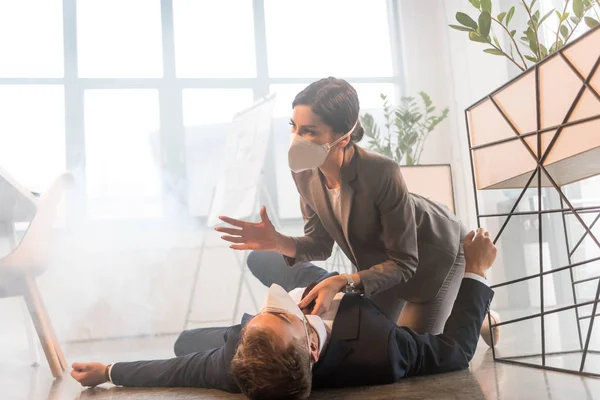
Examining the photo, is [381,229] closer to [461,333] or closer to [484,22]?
[461,333]

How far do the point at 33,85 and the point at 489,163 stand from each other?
2773 millimetres

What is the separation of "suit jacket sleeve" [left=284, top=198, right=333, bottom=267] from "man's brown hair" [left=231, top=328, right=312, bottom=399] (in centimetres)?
42

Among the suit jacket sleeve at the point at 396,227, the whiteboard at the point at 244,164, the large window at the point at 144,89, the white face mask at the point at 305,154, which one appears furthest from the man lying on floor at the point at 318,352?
the large window at the point at 144,89

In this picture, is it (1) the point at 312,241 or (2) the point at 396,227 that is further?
(1) the point at 312,241

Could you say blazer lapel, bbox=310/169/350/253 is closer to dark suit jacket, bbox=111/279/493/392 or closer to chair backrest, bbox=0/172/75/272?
dark suit jacket, bbox=111/279/493/392

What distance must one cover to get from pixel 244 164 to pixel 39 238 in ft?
3.63

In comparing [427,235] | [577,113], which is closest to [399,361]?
[427,235]

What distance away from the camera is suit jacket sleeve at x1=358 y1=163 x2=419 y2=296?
1286 millimetres

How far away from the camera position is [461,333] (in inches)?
53.4

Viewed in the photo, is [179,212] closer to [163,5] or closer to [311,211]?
[163,5]

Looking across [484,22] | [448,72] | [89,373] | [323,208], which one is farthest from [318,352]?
[448,72]

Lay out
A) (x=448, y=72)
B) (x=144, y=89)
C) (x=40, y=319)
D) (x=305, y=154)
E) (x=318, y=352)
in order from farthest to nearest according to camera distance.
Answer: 1. (x=448, y=72)
2. (x=144, y=89)
3. (x=40, y=319)
4. (x=305, y=154)
5. (x=318, y=352)

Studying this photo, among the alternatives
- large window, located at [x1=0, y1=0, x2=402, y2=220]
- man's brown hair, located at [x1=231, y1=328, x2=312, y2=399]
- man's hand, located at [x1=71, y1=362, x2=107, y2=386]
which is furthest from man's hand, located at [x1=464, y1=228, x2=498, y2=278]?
large window, located at [x1=0, y1=0, x2=402, y2=220]

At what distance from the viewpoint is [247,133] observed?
2803 millimetres
